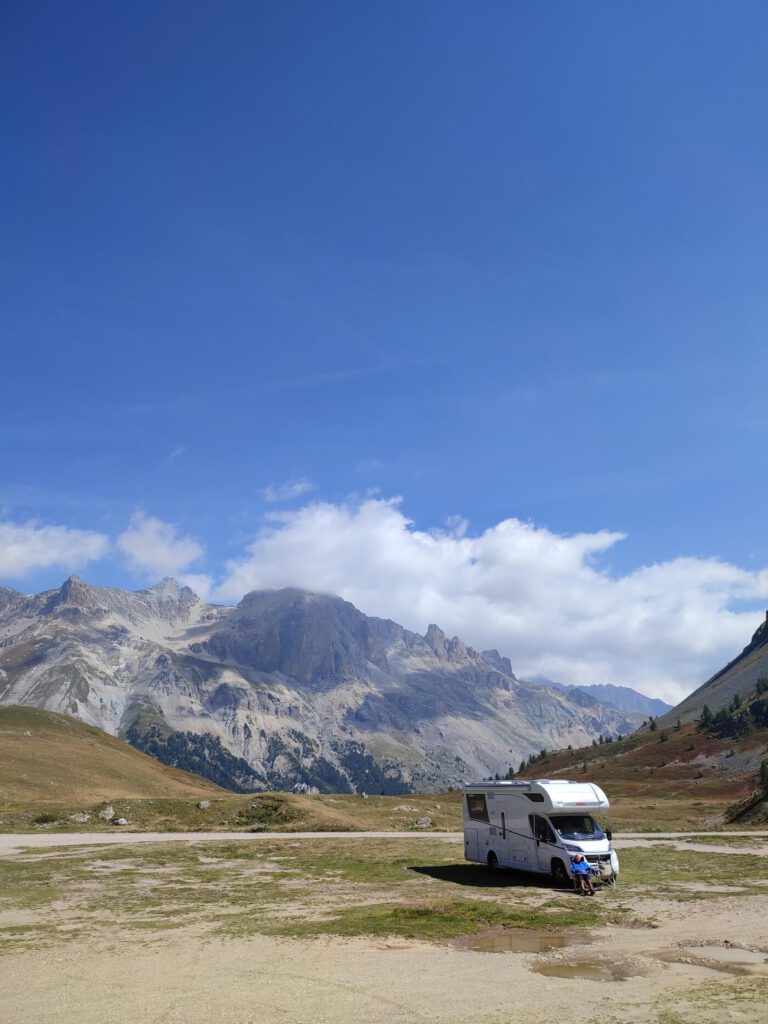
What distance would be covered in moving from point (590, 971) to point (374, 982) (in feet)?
17.2

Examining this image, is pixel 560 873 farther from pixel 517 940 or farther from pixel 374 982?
pixel 374 982

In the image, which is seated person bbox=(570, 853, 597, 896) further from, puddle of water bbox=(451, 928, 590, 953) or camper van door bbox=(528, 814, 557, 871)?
puddle of water bbox=(451, 928, 590, 953)

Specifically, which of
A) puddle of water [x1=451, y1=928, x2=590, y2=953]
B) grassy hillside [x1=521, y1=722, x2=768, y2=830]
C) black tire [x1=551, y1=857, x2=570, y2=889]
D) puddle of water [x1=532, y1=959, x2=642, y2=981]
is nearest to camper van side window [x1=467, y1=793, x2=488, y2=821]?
black tire [x1=551, y1=857, x2=570, y2=889]

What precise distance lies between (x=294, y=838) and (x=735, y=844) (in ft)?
102

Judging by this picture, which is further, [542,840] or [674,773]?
[674,773]

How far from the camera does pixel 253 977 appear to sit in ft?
55.9

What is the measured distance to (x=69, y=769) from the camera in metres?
99.3

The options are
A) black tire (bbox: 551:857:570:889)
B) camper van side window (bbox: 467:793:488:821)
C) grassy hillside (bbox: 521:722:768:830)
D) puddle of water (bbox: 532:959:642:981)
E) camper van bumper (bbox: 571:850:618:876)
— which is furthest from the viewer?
grassy hillside (bbox: 521:722:768:830)

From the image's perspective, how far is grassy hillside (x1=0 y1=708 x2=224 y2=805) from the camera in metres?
87.8

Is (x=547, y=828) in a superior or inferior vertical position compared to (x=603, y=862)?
superior

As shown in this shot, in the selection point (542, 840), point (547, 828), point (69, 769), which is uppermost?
point (69, 769)

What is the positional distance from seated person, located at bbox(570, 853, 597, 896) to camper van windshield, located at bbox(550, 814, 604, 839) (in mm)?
1041

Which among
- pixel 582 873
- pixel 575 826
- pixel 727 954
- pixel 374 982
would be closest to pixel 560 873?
pixel 582 873

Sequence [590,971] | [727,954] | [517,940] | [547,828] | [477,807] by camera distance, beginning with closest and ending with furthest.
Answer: [590,971] → [727,954] → [517,940] → [547,828] → [477,807]
